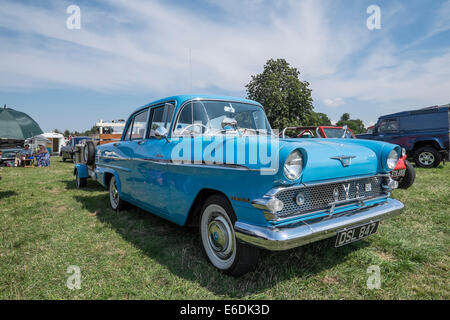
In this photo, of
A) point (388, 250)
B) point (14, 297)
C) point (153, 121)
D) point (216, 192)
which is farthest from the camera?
point (153, 121)

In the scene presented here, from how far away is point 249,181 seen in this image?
196 centimetres

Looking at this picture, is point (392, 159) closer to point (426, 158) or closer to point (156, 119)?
point (156, 119)

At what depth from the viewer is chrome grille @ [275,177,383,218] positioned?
197 centimetres

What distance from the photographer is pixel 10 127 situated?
216 inches

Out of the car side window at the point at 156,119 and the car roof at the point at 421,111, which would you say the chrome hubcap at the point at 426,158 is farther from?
the car side window at the point at 156,119

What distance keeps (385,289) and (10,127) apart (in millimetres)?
6978

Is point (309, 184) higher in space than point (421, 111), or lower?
lower

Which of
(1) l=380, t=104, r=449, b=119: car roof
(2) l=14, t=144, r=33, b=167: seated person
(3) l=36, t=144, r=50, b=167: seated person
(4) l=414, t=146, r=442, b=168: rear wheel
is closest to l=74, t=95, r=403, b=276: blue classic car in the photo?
(4) l=414, t=146, r=442, b=168: rear wheel

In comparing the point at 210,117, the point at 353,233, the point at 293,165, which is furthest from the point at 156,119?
the point at 353,233

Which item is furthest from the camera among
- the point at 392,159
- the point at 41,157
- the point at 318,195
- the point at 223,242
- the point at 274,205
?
the point at 41,157

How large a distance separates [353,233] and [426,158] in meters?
9.91

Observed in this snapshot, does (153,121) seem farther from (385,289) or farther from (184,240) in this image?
(385,289)

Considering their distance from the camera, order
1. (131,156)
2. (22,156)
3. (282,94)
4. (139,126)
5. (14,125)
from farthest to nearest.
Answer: (282,94), (22,156), (14,125), (139,126), (131,156)
